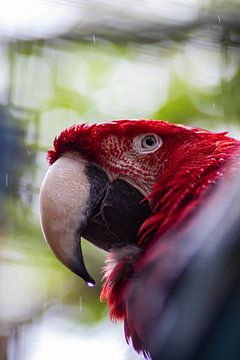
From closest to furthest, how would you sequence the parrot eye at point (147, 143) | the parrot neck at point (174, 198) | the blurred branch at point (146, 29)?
the parrot neck at point (174, 198) → the parrot eye at point (147, 143) → the blurred branch at point (146, 29)

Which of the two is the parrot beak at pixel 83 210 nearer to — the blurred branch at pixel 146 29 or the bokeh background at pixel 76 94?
the bokeh background at pixel 76 94

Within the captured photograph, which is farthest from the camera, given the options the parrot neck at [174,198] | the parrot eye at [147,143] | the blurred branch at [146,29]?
the blurred branch at [146,29]

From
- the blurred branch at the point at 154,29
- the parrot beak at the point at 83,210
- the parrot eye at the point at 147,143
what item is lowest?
the parrot beak at the point at 83,210

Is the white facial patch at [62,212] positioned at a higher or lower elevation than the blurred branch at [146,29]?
lower

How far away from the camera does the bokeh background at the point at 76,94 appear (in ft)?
4.72

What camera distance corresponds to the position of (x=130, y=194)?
122 centimetres

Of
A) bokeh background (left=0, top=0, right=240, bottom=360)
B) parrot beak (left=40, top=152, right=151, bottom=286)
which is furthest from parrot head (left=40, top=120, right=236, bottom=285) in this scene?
bokeh background (left=0, top=0, right=240, bottom=360)

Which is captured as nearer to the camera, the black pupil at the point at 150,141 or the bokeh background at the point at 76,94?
the black pupil at the point at 150,141

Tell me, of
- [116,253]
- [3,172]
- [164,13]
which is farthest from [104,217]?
[164,13]

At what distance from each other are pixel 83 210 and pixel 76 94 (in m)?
0.72

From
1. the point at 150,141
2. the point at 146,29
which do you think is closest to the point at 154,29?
the point at 146,29

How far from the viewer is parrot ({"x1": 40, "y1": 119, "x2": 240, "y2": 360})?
1.13 metres

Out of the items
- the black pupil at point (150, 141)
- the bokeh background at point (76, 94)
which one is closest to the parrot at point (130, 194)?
the black pupil at point (150, 141)

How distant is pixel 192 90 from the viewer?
176cm
